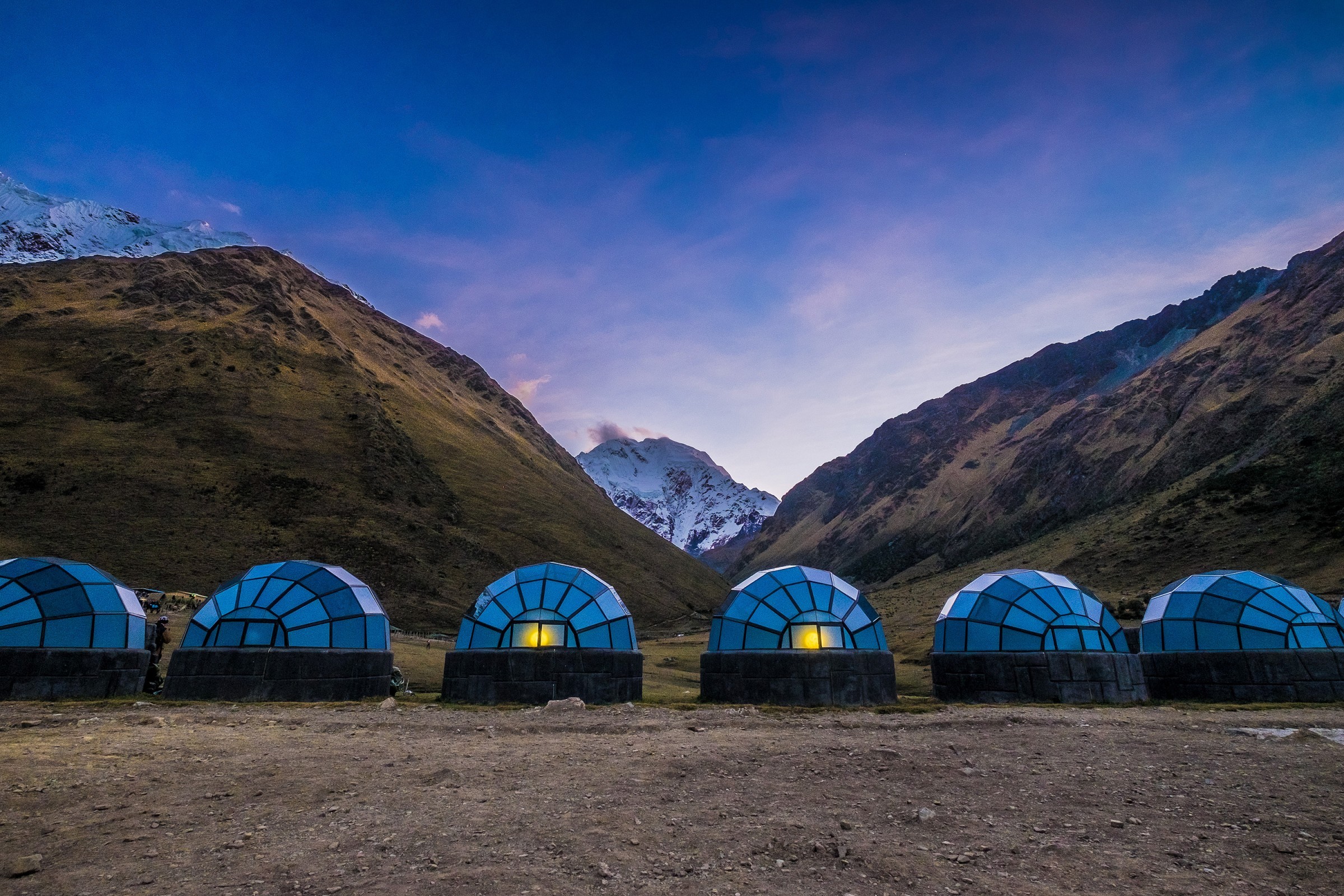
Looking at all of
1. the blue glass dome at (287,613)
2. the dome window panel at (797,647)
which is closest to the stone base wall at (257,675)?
the blue glass dome at (287,613)

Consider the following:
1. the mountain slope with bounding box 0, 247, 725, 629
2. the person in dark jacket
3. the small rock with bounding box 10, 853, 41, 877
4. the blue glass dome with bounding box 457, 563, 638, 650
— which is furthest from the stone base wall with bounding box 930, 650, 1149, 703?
the mountain slope with bounding box 0, 247, 725, 629

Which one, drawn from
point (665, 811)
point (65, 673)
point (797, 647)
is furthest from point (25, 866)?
point (65, 673)

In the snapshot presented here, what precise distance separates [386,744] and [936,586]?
115233 mm

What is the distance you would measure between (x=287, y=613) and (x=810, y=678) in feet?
64.9

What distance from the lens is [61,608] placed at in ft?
85.8

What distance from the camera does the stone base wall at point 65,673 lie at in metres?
24.4

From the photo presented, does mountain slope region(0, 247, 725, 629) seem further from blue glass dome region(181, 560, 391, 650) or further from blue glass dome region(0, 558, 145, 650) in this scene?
blue glass dome region(181, 560, 391, 650)

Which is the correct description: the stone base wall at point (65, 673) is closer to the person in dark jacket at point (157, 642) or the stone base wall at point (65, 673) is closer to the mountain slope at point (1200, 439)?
the person in dark jacket at point (157, 642)

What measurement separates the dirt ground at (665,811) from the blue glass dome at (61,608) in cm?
986

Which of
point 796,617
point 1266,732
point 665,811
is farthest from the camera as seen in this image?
point 796,617

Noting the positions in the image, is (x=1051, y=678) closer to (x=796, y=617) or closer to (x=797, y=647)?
(x=797, y=647)

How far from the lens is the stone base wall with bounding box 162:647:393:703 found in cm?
2536

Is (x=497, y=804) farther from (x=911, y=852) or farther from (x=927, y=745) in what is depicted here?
(x=927, y=745)

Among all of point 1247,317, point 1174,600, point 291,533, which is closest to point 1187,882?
point 1174,600
